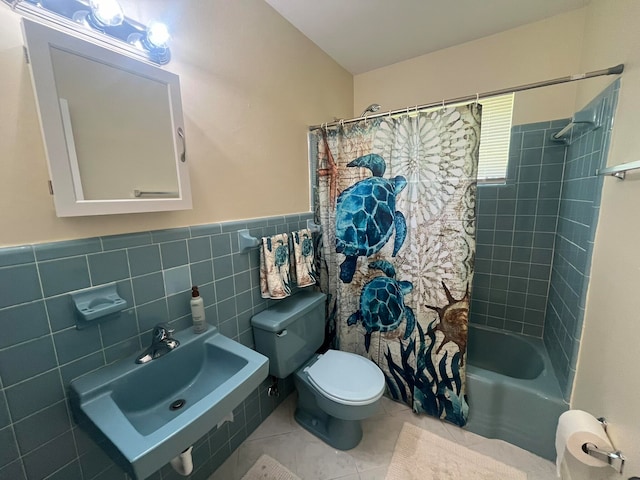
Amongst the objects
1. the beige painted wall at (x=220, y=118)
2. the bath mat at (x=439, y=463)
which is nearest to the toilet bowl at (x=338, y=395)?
the bath mat at (x=439, y=463)

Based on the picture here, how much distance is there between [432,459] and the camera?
144cm

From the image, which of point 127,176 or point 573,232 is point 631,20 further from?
point 127,176

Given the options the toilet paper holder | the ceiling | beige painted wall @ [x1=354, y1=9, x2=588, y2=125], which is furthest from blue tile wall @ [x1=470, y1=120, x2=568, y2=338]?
the toilet paper holder

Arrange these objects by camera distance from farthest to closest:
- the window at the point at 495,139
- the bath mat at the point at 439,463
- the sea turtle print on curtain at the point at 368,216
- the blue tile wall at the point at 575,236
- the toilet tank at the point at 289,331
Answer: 1. the window at the point at 495,139
2. the sea turtle print on curtain at the point at 368,216
3. the toilet tank at the point at 289,331
4. the bath mat at the point at 439,463
5. the blue tile wall at the point at 575,236

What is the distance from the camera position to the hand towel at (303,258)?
5.42 feet

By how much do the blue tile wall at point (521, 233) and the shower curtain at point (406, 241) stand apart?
806 millimetres

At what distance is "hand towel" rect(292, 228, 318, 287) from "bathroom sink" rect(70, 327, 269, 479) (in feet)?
2.02

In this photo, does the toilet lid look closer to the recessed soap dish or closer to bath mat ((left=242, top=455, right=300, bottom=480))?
bath mat ((left=242, top=455, right=300, bottom=480))

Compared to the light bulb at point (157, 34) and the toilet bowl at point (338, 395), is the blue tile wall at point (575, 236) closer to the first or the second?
the toilet bowl at point (338, 395)

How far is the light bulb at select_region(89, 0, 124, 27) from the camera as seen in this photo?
82 cm

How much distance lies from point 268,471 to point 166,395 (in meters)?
0.77

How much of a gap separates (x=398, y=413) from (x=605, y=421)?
1.07 meters

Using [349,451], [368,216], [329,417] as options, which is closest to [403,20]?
[368,216]

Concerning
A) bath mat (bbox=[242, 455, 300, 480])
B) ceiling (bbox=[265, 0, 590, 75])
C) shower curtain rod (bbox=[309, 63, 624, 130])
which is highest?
ceiling (bbox=[265, 0, 590, 75])
